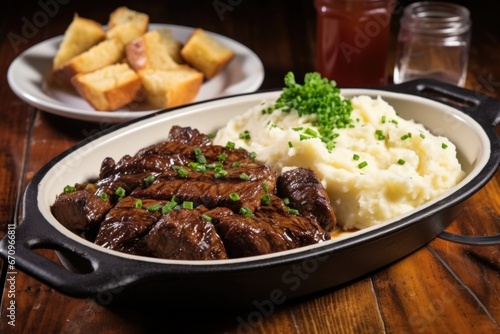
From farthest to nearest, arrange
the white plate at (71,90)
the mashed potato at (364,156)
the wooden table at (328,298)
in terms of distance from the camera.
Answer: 1. the white plate at (71,90)
2. the mashed potato at (364,156)
3. the wooden table at (328,298)

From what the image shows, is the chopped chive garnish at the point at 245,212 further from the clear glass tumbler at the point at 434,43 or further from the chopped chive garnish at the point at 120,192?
the clear glass tumbler at the point at 434,43

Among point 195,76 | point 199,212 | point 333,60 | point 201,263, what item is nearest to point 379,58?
point 333,60

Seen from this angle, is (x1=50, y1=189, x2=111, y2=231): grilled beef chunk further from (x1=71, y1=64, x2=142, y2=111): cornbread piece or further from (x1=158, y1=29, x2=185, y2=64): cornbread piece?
(x1=158, y1=29, x2=185, y2=64): cornbread piece

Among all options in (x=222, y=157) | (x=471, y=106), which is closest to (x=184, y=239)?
(x=222, y=157)

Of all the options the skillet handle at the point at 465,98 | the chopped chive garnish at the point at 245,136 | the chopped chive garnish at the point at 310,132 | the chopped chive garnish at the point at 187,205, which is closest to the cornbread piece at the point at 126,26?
the chopped chive garnish at the point at 245,136

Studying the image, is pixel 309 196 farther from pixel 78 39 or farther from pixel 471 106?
pixel 78 39

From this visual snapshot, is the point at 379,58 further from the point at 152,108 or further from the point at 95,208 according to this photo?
the point at 95,208
